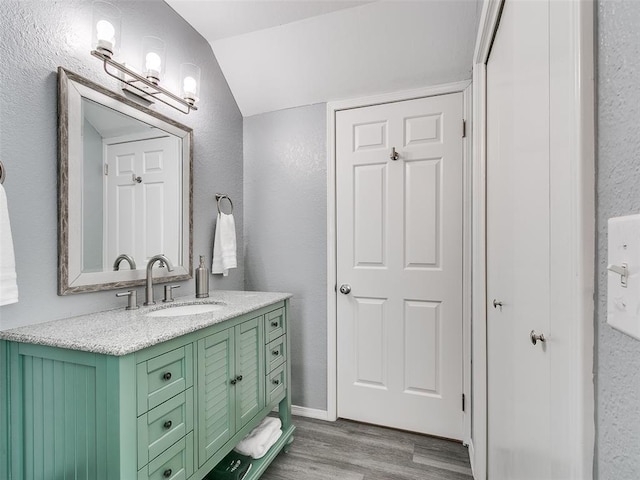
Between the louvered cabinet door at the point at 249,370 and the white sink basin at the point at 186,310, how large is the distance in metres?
0.20

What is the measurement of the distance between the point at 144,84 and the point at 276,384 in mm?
1666

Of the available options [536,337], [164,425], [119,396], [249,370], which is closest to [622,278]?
[536,337]

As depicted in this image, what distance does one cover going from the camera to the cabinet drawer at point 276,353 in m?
1.73

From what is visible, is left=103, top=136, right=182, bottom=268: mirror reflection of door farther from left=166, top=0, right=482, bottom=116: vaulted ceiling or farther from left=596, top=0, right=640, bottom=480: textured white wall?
left=596, top=0, right=640, bottom=480: textured white wall

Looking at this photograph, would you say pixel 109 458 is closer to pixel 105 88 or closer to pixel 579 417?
pixel 579 417

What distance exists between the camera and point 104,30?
134 centimetres

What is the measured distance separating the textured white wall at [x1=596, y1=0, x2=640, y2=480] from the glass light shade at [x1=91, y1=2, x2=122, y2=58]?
5.24 feet

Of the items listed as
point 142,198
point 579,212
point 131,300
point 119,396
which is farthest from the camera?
point 142,198

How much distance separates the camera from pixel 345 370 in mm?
2199

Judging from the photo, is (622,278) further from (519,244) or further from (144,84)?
(144,84)

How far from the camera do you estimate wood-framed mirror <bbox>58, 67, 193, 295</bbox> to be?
1.31 meters

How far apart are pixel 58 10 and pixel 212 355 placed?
4.78 ft

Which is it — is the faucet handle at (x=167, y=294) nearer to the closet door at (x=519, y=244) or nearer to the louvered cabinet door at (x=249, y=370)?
the louvered cabinet door at (x=249, y=370)

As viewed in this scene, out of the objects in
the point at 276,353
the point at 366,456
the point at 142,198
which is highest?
the point at 142,198
